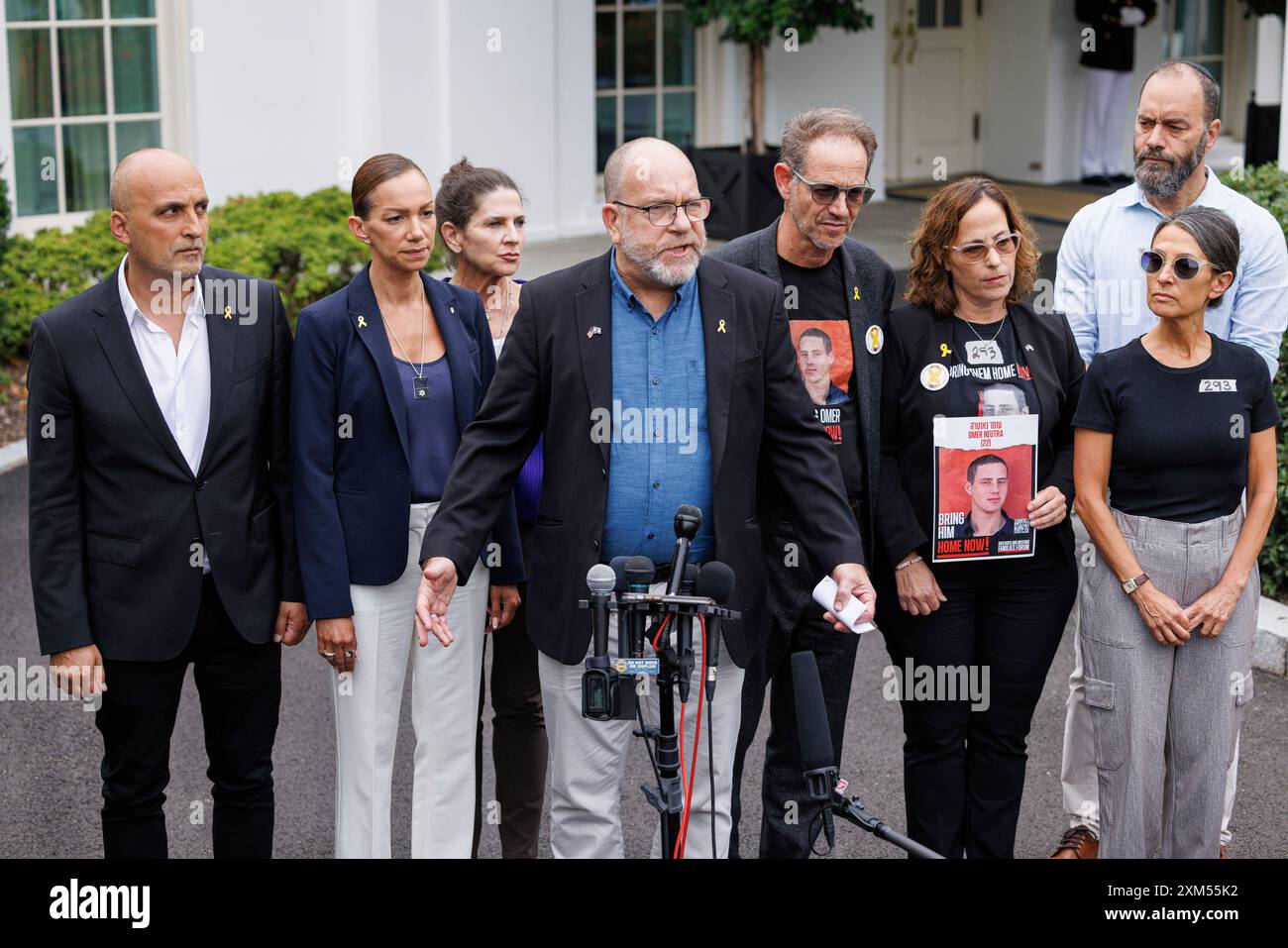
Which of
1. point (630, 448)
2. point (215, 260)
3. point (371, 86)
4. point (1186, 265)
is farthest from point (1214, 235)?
point (371, 86)

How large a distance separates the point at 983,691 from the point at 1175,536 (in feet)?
2.33

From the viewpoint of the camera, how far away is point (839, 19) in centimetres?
1398

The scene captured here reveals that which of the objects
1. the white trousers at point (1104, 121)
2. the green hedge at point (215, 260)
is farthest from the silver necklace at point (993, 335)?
the white trousers at point (1104, 121)

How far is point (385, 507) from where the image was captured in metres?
4.58

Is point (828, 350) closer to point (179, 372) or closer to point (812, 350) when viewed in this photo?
point (812, 350)

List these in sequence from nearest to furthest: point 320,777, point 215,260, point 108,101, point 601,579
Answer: point 601,579, point 320,777, point 215,260, point 108,101

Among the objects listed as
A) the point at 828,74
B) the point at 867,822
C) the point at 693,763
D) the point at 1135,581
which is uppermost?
the point at 828,74

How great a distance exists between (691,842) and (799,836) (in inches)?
25.1

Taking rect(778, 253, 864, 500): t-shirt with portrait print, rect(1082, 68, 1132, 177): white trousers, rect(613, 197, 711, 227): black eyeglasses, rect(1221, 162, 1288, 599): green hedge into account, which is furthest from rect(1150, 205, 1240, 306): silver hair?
rect(1082, 68, 1132, 177): white trousers

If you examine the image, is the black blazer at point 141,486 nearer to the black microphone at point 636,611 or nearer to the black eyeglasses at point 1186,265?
the black microphone at point 636,611

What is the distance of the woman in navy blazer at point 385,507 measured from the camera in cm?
455

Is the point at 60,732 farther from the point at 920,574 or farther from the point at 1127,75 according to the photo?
the point at 1127,75

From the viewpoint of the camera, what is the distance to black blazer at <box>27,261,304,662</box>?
4379mm

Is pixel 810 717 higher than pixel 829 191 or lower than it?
lower
